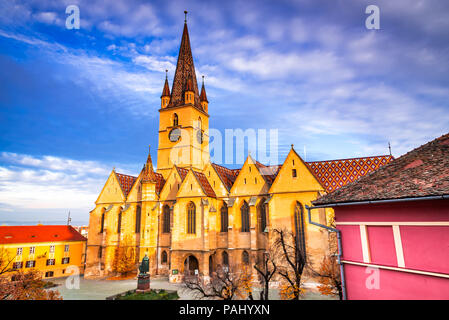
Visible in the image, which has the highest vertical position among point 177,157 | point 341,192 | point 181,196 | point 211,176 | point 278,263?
point 177,157

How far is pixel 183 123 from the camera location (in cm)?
5300

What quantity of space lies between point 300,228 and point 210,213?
1149 cm

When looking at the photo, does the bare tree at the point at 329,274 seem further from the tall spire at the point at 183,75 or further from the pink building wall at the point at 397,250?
the tall spire at the point at 183,75

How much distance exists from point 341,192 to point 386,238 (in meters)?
2.21

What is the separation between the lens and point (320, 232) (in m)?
30.3

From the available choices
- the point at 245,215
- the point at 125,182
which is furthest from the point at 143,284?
the point at 125,182

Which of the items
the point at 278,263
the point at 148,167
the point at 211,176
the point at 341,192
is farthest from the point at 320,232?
the point at 148,167

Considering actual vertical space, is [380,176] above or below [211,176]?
below

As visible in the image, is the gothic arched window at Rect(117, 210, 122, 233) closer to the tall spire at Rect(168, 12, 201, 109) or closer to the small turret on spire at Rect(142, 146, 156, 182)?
the small turret on spire at Rect(142, 146, 156, 182)

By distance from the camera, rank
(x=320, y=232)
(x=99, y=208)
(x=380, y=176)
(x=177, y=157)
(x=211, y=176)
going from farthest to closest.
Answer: (x=177, y=157), (x=99, y=208), (x=211, y=176), (x=320, y=232), (x=380, y=176)

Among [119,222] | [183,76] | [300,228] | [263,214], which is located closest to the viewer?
[300,228]

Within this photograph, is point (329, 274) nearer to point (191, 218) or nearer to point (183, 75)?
point (191, 218)

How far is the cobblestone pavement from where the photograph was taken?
28.4m
